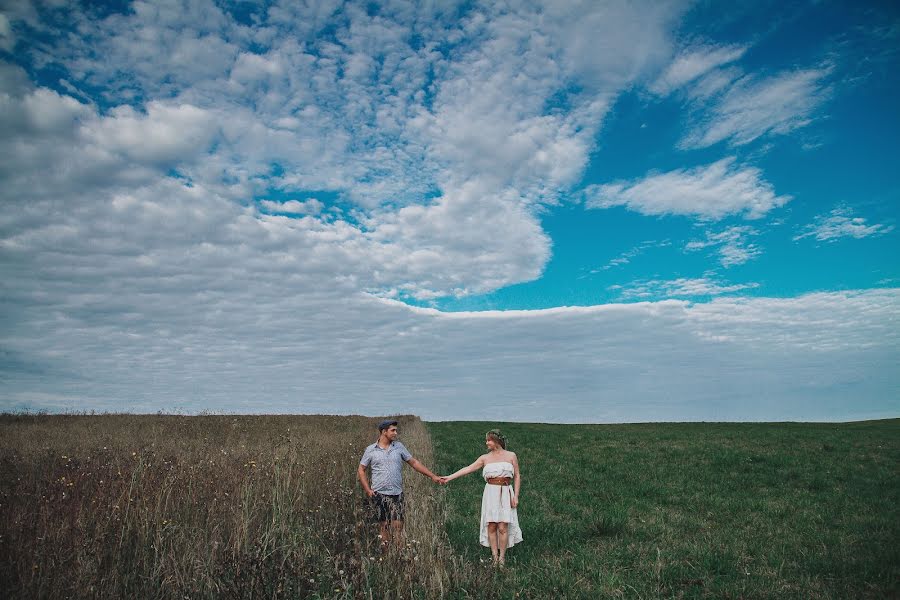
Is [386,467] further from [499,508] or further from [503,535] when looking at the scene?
[503,535]

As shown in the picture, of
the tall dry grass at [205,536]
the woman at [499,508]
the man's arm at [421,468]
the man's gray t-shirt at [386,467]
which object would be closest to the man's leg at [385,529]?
the tall dry grass at [205,536]

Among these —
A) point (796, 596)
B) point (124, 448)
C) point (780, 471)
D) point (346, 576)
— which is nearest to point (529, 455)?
point (780, 471)

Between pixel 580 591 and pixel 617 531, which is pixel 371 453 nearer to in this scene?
pixel 580 591

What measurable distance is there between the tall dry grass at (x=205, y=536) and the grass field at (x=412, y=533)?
0.10 ft

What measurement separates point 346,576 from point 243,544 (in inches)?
74.1

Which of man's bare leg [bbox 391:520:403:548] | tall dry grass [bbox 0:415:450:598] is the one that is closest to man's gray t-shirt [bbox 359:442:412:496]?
man's bare leg [bbox 391:520:403:548]

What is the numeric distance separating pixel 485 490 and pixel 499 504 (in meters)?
0.30

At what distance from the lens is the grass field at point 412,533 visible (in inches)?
240

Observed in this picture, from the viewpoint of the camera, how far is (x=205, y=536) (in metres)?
7.19

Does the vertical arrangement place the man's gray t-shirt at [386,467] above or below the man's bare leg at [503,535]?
above

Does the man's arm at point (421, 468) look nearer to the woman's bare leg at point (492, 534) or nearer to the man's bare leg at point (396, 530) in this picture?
the man's bare leg at point (396, 530)

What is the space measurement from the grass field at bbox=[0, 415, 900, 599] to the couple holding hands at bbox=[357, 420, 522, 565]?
33 centimetres

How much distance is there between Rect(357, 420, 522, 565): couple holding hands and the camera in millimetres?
7953

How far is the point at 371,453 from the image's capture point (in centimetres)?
840
